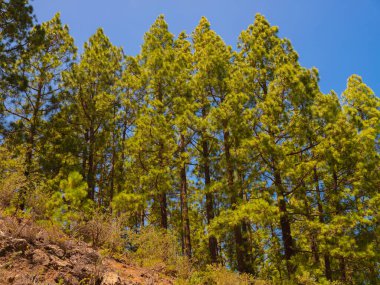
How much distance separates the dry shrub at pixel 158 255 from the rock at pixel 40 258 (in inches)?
120

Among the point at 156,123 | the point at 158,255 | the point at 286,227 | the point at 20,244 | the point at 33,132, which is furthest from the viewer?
the point at 33,132

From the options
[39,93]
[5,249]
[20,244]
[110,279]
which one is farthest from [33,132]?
[110,279]

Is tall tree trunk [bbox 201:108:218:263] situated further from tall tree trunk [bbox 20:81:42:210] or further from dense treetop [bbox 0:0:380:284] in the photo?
tall tree trunk [bbox 20:81:42:210]

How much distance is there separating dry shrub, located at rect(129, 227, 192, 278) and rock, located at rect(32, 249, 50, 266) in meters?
3.04

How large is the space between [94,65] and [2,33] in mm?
5723

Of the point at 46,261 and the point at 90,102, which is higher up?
the point at 90,102

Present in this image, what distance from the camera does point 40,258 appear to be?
229 inches

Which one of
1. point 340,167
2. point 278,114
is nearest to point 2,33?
point 278,114

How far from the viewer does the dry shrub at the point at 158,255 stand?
8586 millimetres

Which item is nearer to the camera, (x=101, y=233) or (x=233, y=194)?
(x=101, y=233)

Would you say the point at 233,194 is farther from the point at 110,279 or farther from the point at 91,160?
the point at 91,160

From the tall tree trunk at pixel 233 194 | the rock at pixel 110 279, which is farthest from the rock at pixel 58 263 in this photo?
the tall tree trunk at pixel 233 194

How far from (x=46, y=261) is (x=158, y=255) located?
3989 millimetres

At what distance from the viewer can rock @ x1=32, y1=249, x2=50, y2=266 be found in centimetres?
575
